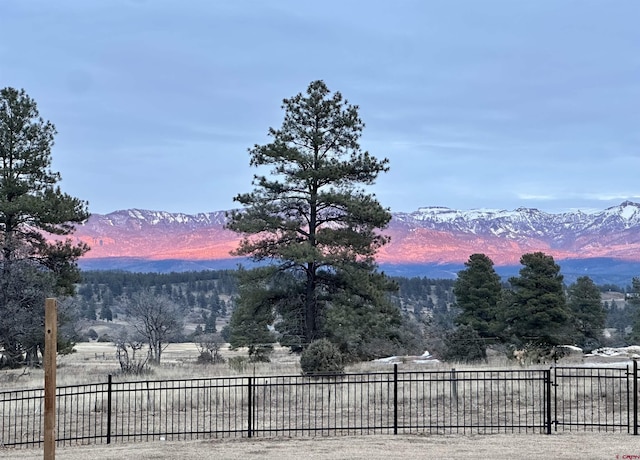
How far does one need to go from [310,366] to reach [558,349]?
22.2 meters

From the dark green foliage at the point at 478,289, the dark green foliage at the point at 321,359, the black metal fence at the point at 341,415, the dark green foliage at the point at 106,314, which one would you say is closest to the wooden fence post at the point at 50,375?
the black metal fence at the point at 341,415

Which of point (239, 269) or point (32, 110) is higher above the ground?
point (32, 110)

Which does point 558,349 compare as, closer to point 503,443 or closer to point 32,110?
point 503,443

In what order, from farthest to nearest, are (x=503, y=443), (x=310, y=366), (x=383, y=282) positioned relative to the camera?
(x=383, y=282)
(x=310, y=366)
(x=503, y=443)

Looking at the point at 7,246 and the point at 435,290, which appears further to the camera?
the point at 435,290

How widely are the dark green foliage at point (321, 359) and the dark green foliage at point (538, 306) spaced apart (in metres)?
22.5

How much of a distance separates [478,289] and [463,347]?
507 inches

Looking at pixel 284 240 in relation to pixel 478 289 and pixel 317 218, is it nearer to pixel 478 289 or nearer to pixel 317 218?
pixel 317 218

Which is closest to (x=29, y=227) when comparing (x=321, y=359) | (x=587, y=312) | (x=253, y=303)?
(x=253, y=303)

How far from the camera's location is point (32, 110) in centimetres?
3469

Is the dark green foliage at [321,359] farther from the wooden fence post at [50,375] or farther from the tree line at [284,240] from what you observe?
the wooden fence post at [50,375]

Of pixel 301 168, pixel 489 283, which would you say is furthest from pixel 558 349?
pixel 301 168

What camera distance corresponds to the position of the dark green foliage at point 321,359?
23312mm

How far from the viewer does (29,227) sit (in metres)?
35.0
